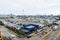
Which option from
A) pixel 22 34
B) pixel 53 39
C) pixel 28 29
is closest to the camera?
pixel 53 39

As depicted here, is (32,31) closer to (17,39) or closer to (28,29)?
(28,29)

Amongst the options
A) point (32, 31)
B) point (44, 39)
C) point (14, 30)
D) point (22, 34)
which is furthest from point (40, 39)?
point (14, 30)

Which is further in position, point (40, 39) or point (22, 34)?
point (22, 34)

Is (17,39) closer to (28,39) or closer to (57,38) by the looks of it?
(28,39)

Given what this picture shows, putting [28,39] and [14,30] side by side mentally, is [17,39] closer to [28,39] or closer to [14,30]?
[28,39]

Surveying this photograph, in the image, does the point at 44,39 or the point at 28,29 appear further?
the point at 28,29

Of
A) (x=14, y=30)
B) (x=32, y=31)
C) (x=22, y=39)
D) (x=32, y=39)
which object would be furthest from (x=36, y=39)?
(x=14, y=30)

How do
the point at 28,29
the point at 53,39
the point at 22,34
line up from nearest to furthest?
the point at 53,39, the point at 22,34, the point at 28,29

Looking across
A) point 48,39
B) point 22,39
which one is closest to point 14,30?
point 22,39
